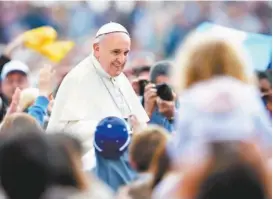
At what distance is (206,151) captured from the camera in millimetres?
2582

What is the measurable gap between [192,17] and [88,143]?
558cm

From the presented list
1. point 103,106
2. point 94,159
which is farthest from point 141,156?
point 103,106

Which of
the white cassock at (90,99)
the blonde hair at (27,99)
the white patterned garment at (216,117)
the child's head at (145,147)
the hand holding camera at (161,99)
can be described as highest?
the blonde hair at (27,99)

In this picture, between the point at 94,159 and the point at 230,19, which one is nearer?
the point at 94,159

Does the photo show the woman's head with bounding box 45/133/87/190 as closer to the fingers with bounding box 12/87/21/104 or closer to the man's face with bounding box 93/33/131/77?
the man's face with bounding box 93/33/131/77

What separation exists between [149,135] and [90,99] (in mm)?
1764

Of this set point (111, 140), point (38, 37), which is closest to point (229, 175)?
point (111, 140)

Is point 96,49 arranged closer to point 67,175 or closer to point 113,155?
point 113,155

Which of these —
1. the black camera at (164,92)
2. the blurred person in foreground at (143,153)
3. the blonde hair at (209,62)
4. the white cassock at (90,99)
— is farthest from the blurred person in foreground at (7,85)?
the blonde hair at (209,62)

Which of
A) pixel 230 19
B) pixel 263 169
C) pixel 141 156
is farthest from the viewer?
pixel 230 19

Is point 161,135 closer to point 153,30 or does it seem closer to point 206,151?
point 206,151

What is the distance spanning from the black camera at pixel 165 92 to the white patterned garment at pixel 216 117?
2.79 metres

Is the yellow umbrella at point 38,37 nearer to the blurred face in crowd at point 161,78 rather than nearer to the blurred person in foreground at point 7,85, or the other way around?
the blurred person in foreground at point 7,85

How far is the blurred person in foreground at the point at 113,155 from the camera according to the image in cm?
420
